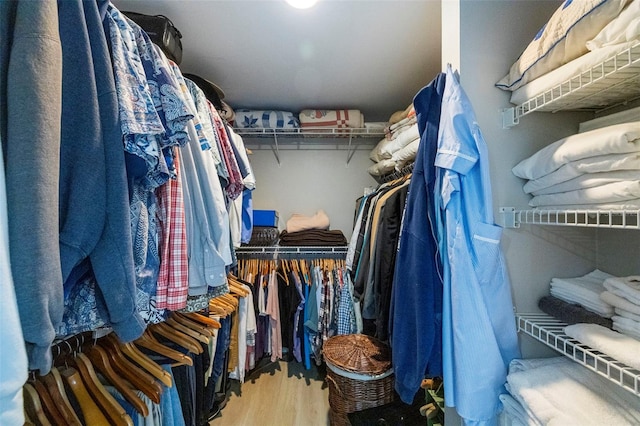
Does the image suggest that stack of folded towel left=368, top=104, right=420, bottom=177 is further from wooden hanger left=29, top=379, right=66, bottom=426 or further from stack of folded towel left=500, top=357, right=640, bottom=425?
wooden hanger left=29, top=379, right=66, bottom=426

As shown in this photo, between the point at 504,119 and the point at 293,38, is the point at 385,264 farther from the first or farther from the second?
the point at 293,38

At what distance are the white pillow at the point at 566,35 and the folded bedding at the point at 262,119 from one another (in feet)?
5.46

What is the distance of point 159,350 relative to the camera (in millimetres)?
1032

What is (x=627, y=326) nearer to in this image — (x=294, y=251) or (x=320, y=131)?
(x=294, y=251)

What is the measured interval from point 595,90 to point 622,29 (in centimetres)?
22

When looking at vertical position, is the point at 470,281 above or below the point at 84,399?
above

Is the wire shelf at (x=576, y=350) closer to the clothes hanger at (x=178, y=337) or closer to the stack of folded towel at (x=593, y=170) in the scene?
the stack of folded towel at (x=593, y=170)

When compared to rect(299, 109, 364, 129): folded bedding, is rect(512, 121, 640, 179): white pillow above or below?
below

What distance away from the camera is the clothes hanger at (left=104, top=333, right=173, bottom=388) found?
0.89 meters

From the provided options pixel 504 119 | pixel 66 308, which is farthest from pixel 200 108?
pixel 504 119

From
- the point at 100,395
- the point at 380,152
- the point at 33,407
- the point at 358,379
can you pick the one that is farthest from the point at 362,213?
the point at 33,407

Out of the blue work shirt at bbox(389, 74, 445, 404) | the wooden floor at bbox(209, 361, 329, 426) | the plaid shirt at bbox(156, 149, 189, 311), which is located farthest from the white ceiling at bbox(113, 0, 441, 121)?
the wooden floor at bbox(209, 361, 329, 426)

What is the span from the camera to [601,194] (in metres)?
0.66

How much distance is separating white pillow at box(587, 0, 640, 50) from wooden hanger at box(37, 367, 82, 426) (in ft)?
4.88
